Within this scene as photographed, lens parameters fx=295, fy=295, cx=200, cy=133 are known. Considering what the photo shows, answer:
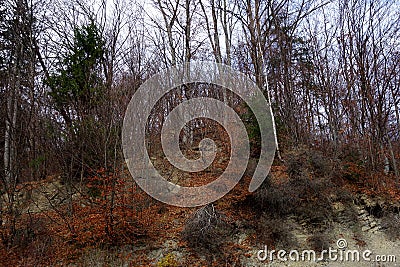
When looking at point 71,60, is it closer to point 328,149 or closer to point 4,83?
point 4,83

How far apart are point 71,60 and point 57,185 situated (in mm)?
4314

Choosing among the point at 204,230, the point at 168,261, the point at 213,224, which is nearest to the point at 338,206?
the point at 213,224

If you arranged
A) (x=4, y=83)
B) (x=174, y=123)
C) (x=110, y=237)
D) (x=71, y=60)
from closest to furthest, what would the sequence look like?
(x=110, y=237), (x=4, y=83), (x=71, y=60), (x=174, y=123)

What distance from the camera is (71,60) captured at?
33.9 feet

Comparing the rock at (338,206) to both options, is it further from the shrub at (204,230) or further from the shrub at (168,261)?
the shrub at (168,261)

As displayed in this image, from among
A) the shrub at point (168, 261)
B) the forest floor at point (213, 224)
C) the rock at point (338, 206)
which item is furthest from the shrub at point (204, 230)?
the rock at point (338, 206)

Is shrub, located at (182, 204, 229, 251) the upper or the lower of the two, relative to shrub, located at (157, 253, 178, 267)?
upper

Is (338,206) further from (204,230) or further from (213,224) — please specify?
(204,230)

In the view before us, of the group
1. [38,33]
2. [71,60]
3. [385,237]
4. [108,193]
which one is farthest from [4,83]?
[385,237]

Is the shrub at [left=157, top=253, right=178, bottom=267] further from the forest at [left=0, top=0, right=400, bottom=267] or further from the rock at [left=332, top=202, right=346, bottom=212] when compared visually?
the rock at [left=332, top=202, right=346, bottom=212]

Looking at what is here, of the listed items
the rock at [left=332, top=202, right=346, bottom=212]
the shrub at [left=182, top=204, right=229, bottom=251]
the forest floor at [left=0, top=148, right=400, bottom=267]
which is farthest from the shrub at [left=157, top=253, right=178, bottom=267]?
the rock at [left=332, top=202, right=346, bottom=212]

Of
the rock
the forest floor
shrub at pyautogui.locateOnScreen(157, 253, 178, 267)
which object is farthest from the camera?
the rock

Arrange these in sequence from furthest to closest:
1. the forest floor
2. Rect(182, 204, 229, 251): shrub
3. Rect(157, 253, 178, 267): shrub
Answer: Rect(182, 204, 229, 251): shrub
the forest floor
Rect(157, 253, 178, 267): shrub

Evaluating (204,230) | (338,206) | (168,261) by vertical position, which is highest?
(338,206)
